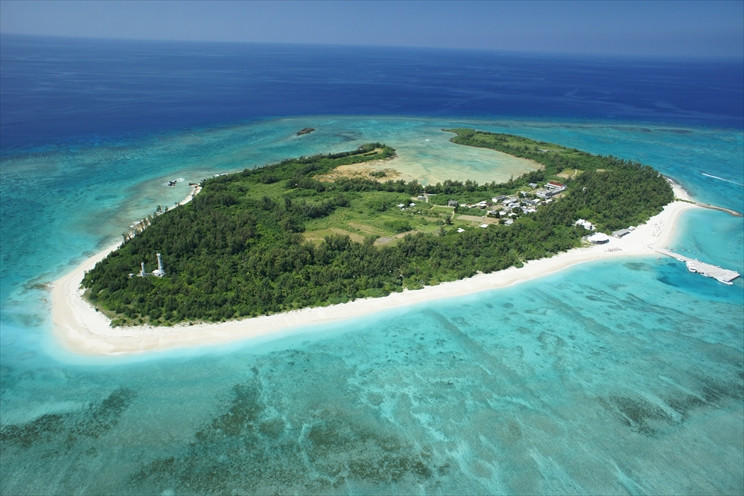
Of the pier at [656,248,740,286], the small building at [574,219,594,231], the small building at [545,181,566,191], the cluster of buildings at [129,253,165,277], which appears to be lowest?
the pier at [656,248,740,286]

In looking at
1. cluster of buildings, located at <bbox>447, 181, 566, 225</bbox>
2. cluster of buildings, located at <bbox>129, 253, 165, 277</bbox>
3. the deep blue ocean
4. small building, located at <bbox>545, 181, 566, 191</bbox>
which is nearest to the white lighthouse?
cluster of buildings, located at <bbox>129, 253, 165, 277</bbox>

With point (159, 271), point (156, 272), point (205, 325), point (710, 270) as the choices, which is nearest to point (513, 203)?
point (710, 270)

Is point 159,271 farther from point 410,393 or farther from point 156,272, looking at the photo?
point 410,393

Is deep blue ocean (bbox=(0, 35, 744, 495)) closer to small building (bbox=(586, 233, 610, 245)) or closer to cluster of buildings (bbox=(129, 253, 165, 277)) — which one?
small building (bbox=(586, 233, 610, 245))

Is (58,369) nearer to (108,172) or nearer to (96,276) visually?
(96,276)

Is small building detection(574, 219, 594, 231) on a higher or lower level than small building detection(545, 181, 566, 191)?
lower
